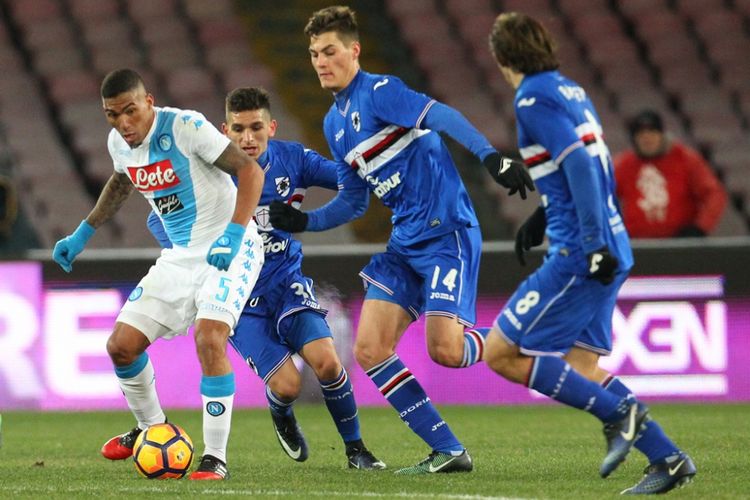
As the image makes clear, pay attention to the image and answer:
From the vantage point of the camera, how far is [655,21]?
653 inches

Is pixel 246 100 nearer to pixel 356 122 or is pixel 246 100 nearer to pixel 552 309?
pixel 356 122

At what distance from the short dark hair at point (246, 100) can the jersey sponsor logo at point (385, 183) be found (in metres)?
0.85

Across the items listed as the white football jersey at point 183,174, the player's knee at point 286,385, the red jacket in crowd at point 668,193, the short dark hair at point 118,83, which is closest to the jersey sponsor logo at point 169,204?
the white football jersey at point 183,174

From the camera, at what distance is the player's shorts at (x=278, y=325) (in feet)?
24.3

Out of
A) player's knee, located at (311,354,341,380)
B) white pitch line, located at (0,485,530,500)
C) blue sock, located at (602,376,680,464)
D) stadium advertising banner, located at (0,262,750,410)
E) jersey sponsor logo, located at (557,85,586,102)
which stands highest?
jersey sponsor logo, located at (557,85,586,102)

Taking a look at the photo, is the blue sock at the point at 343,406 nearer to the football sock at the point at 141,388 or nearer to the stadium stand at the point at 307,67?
the football sock at the point at 141,388

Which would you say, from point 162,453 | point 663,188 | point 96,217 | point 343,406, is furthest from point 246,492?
point 663,188

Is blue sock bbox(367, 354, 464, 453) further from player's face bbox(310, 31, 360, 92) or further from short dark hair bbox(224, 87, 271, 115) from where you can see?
short dark hair bbox(224, 87, 271, 115)

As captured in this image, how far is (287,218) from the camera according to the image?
275 inches

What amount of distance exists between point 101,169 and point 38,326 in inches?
133

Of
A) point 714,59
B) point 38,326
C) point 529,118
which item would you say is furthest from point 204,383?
point 714,59

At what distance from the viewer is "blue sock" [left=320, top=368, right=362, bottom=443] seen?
7219mm

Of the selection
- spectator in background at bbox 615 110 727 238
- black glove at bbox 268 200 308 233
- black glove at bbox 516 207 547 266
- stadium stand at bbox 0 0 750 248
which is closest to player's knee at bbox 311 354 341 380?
black glove at bbox 268 200 308 233

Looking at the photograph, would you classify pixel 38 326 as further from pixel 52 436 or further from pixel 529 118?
pixel 529 118
